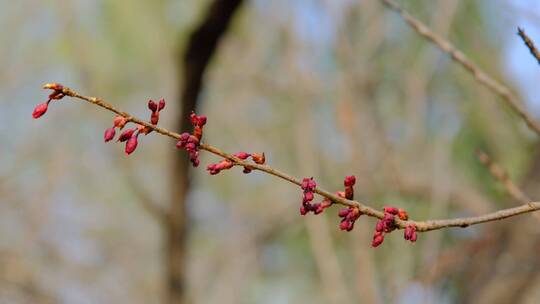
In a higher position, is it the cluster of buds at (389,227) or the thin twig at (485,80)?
the thin twig at (485,80)

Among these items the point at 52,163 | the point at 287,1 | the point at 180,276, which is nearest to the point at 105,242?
the point at 52,163

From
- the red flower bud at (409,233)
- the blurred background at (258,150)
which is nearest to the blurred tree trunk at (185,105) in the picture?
the blurred background at (258,150)

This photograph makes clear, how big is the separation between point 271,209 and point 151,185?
1.60m

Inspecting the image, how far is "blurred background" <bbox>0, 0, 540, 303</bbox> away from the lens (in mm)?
3434

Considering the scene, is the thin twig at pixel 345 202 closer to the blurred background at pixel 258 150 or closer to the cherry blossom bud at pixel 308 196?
the cherry blossom bud at pixel 308 196

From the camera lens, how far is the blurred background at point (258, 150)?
135 inches

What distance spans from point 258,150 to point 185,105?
1636 millimetres

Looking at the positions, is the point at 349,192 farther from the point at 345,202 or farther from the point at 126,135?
the point at 126,135

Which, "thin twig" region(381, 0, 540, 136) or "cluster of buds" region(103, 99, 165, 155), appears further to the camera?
"thin twig" region(381, 0, 540, 136)

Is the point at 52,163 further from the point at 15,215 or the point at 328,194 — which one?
the point at 328,194

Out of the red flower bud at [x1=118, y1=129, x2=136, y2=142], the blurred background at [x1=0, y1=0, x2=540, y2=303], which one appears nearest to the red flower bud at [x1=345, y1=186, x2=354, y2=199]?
the red flower bud at [x1=118, y1=129, x2=136, y2=142]

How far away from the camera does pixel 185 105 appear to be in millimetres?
3605

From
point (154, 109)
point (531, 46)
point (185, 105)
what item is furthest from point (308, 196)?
point (185, 105)

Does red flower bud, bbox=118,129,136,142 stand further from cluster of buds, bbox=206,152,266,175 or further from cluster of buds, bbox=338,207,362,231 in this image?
cluster of buds, bbox=338,207,362,231
